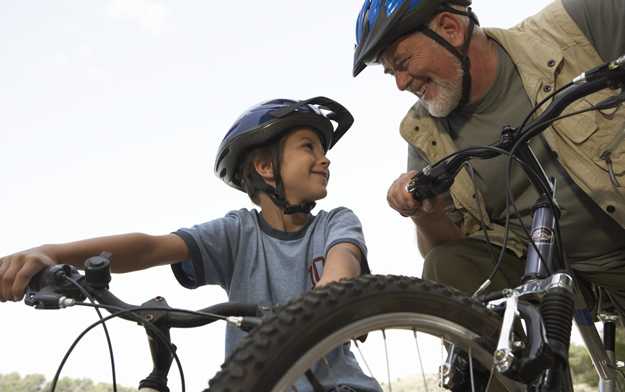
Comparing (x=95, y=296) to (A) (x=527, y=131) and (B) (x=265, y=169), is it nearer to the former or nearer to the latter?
(A) (x=527, y=131)

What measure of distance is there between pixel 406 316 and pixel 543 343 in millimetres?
402

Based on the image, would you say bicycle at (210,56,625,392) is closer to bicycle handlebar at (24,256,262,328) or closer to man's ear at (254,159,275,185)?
bicycle handlebar at (24,256,262,328)

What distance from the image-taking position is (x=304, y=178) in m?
3.52

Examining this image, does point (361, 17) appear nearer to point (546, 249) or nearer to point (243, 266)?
point (243, 266)

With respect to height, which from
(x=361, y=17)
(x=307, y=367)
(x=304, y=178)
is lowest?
(x=307, y=367)

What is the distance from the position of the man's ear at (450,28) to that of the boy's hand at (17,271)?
2.59m

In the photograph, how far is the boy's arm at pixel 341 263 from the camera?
113 inches

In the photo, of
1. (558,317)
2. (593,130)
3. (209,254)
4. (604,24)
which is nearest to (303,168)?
(209,254)

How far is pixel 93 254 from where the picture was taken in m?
2.91

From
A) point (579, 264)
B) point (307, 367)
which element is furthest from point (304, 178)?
point (307, 367)

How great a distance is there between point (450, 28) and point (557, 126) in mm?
851

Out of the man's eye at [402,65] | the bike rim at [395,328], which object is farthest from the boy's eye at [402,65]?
the bike rim at [395,328]

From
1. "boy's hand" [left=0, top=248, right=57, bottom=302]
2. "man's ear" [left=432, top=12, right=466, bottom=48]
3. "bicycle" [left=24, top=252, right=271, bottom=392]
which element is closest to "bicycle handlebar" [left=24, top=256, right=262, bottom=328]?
"bicycle" [left=24, top=252, right=271, bottom=392]

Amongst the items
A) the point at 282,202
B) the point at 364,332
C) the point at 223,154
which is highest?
the point at 223,154
